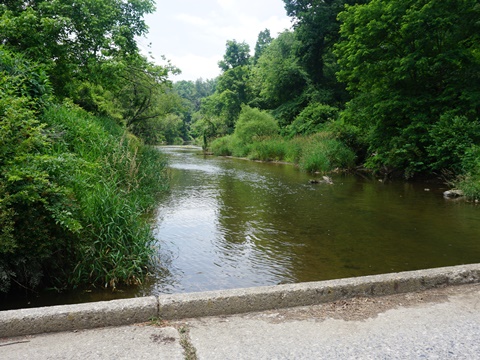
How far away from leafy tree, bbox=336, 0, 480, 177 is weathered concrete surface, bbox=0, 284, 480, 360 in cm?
1257

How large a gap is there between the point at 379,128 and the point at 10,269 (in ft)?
51.5

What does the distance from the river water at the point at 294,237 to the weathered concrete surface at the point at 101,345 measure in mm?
1874

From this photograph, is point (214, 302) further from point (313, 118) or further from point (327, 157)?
point (313, 118)

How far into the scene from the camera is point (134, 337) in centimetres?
244

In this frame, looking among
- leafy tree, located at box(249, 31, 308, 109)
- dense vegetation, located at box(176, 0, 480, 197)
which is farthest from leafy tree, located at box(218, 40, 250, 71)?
dense vegetation, located at box(176, 0, 480, 197)

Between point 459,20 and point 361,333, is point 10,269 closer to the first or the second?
point 361,333

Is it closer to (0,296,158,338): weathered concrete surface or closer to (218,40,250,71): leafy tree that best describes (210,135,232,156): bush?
(218,40,250,71): leafy tree

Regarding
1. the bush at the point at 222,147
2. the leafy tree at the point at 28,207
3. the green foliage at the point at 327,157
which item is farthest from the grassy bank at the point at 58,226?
the bush at the point at 222,147

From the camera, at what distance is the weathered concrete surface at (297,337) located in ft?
7.32

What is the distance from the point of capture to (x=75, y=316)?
8.41ft

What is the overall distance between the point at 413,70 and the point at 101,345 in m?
16.0

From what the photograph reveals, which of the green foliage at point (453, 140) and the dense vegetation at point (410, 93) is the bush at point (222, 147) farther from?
the green foliage at point (453, 140)

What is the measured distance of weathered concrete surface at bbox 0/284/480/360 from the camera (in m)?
2.23

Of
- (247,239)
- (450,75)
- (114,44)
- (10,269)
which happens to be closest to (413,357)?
(10,269)
